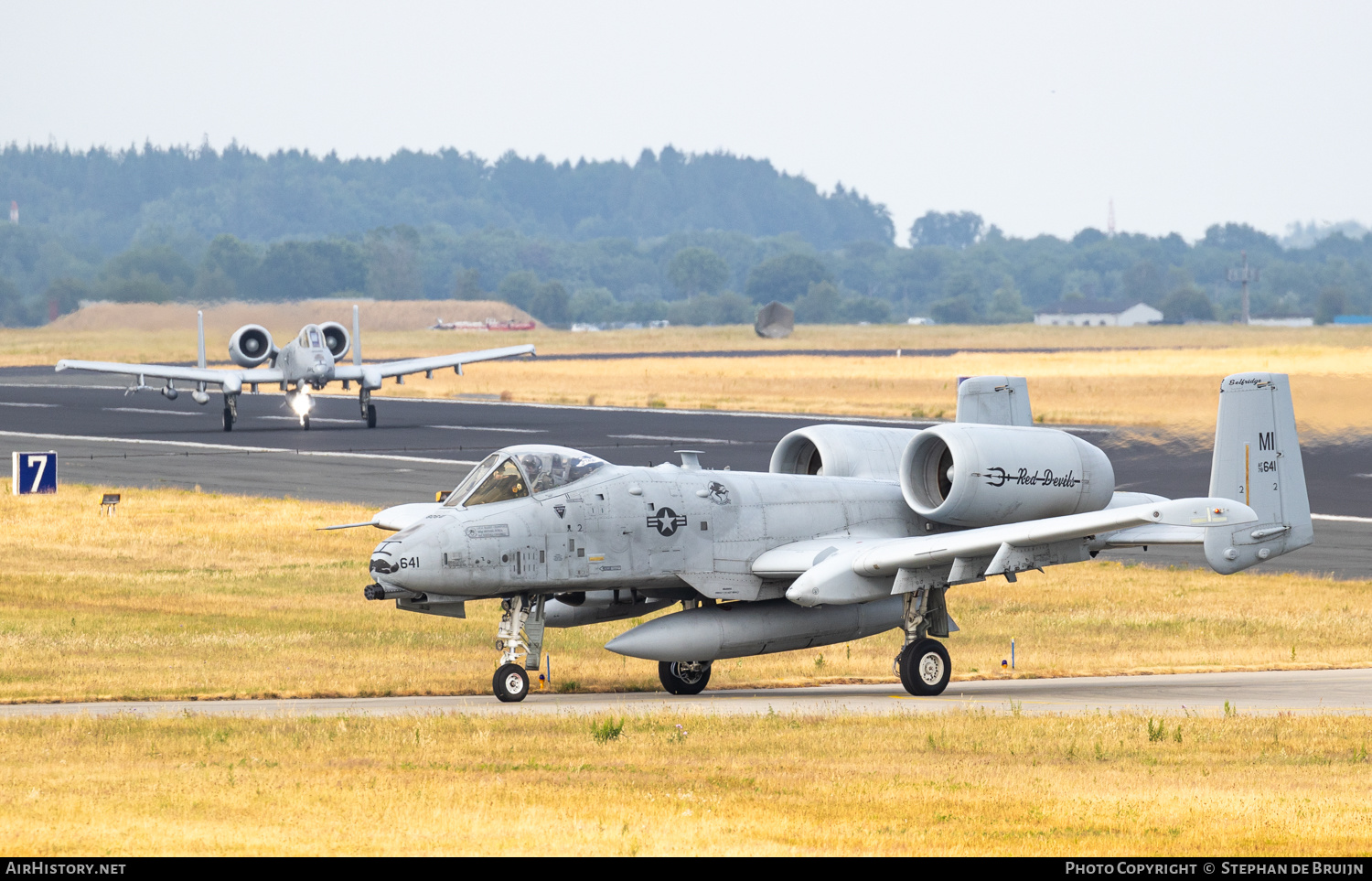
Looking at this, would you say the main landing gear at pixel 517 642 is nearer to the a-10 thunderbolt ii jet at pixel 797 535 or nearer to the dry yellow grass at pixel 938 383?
the a-10 thunderbolt ii jet at pixel 797 535

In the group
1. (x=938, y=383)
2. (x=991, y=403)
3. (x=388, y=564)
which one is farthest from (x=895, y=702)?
(x=938, y=383)

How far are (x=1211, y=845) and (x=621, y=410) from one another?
208 feet

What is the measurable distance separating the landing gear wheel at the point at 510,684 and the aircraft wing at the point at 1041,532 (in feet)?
13.1

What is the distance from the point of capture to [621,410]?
244 feet

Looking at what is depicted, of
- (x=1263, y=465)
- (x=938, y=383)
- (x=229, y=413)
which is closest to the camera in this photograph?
(x=1263, y=465)

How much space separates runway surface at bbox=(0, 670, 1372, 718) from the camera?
1861 cm

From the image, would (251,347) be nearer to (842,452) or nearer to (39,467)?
(39,467)

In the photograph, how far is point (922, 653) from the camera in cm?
2034

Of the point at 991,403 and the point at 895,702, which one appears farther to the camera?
the point at 991,403

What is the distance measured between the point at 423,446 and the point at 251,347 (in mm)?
10217

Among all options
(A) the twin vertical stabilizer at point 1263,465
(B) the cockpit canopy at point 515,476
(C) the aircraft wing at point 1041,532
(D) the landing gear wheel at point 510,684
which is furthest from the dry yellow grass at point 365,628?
(A) the twin vertical stabilizer at point 1263,465

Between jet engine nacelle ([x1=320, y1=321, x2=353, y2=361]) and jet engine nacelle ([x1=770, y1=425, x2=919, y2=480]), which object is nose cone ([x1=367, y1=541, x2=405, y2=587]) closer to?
jet engine nacelle ([x1=770, y1=425, x2=919, y2=480])

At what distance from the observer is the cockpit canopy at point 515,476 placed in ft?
63.1

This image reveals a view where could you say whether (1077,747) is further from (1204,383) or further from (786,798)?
(1204,383)
